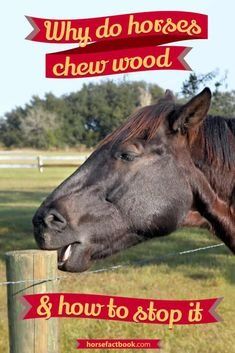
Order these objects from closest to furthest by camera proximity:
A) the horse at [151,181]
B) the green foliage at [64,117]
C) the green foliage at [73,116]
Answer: the horse at [151,181]
the green foliage at [73,116]
the green foliage at [64,117]

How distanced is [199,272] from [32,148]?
120ft

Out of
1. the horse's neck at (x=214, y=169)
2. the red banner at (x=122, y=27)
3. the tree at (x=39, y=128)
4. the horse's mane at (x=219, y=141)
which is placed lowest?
the horse's neck at (x=214, y=169)

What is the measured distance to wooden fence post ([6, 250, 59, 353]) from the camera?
3316 mm

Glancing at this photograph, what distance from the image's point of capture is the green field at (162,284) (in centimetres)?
506

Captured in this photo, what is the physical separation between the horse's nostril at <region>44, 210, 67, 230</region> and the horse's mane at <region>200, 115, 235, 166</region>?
75 centimetres

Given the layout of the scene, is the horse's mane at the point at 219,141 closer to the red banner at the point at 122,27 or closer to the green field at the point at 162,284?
the red banner at the point at 122,27

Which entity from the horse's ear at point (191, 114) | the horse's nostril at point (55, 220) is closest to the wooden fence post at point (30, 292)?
the horse's nostril at point (55, 220)

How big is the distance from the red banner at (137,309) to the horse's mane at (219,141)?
3.46 feet

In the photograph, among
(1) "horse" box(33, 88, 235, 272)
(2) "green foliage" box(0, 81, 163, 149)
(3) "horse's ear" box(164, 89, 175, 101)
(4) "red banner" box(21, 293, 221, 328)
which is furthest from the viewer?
(2) "green foliage" box(0, 81, 163, 149)

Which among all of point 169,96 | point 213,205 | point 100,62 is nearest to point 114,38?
point 100,62

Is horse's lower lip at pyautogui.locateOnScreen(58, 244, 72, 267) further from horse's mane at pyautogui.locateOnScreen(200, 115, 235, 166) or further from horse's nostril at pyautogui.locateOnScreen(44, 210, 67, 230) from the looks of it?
horse's mane at pyautogui.locateOnScreen(200, 115, 235, 166)

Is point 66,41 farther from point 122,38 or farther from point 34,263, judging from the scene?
point 34,263

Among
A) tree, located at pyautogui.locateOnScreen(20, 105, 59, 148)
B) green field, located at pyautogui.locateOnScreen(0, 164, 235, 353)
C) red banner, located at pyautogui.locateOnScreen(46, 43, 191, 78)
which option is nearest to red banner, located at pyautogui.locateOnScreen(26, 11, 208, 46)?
red banner, located at pyautogui.locateOnScreen(46, 43, 191, 78)

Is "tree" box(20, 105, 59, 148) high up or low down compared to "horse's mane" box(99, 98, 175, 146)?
up
